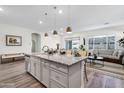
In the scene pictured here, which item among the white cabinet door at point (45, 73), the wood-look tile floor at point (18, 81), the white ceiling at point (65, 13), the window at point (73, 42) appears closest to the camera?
the white cabinet door at point (45, 73)

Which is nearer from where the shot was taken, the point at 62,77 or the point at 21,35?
the point at 62,77

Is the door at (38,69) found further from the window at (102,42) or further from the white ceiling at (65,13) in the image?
the window at (102,42)

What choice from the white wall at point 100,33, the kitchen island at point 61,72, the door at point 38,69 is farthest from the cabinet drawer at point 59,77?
the white wall at point 100,33

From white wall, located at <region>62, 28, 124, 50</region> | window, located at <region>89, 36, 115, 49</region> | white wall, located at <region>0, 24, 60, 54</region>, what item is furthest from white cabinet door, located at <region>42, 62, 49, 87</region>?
window, located at <region>89, 36, 115, 49</region>

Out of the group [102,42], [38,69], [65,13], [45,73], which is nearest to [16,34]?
[65,13]

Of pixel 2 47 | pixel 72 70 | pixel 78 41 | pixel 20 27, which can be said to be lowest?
pixel 72 70

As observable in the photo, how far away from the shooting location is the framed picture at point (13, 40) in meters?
5.70

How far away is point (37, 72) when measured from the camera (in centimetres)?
271

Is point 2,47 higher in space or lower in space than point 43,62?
higher

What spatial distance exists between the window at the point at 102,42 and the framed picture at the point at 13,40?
608 cm

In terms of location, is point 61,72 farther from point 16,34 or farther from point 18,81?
point 16,34
